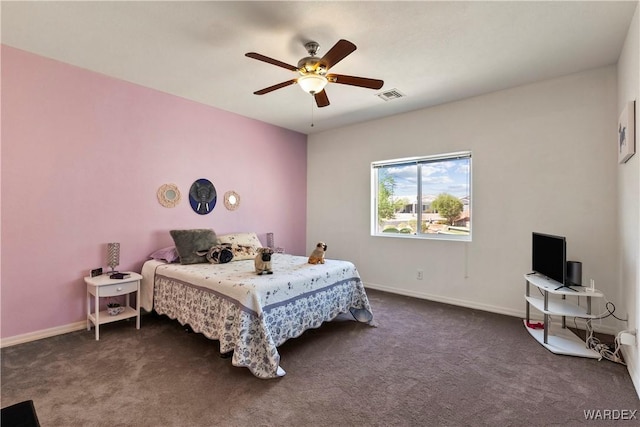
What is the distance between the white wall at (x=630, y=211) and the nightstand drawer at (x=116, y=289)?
13.5 feet

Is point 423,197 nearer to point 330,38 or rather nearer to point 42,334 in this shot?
point 330,38

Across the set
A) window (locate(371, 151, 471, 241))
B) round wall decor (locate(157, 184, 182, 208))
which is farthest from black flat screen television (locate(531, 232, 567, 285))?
round wall decor (locate(157, 184, 182, 208))

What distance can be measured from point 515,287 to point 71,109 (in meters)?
5.06

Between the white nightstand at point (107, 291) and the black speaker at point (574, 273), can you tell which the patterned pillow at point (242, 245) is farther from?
the black speaker at point (574, 273)

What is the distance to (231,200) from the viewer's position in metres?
4.36

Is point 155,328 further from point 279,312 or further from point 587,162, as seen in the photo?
point 587,162

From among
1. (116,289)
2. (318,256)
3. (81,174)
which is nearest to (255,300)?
(318,256)

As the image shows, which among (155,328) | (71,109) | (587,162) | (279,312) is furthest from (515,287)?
(71,109)

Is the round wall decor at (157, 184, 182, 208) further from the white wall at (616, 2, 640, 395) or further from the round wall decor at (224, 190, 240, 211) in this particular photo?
the white wall at (616, 2, 640, 395)

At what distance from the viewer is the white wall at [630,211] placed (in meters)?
2.08

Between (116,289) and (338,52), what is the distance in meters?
2.92

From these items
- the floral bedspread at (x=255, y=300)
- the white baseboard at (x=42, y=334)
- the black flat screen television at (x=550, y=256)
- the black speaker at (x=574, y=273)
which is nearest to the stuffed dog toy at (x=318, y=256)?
the floral bedspread at (x=255, y=300)

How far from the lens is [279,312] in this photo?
2441 mm

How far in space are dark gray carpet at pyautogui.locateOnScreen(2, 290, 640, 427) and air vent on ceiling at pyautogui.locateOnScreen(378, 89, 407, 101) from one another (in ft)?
8.74
